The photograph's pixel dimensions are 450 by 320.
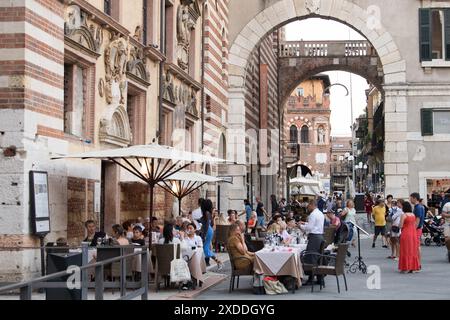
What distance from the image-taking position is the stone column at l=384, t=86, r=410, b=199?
30078 millimetres

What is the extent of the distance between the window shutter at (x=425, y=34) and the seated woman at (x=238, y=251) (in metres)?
19.1

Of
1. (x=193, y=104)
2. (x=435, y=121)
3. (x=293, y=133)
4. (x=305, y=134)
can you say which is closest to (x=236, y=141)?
(x=193, y=104)

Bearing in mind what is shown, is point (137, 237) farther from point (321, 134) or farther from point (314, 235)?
point (321, 134)

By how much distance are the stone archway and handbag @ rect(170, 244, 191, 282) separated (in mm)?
18548

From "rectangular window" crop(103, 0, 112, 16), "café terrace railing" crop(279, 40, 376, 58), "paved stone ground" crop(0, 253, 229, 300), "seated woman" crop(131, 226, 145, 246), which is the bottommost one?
"paved stone ground" crop(0, 253, 229, 300)

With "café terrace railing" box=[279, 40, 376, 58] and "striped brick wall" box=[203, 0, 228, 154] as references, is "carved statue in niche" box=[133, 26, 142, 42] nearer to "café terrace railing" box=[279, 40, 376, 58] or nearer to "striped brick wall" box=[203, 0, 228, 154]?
"striped brick wall" box=[203, 0, 228, 154]

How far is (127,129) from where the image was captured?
17812 millimetres

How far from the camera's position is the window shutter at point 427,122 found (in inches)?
1174

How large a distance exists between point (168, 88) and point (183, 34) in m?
2.87

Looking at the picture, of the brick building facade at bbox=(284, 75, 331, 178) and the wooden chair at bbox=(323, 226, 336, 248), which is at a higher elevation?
the brick building facade at bbox=(284, 75, 331, 178)

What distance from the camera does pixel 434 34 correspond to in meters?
30.6

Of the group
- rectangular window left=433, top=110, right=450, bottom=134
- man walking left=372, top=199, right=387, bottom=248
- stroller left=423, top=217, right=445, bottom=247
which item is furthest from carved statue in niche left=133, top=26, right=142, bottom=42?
rectangular window left=433, top=110, right=450, bottom=134

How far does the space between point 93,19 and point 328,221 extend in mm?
9723

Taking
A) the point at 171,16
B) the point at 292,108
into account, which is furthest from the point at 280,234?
the point at 292,108
